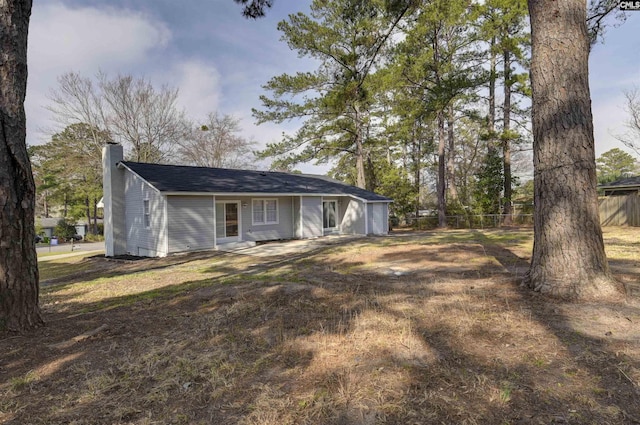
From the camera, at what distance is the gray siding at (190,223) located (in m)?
13.1

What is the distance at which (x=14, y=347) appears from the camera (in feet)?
11.5

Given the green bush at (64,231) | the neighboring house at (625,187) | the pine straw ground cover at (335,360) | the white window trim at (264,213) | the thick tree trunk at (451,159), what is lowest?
the pine straw ground cover at (335,360)

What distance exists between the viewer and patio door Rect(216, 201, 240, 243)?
1506cm

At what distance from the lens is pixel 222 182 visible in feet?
A: 51.9

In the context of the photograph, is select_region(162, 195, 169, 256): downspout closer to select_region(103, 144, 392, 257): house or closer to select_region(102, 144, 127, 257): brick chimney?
select_region(103, 144, 392, 257): house

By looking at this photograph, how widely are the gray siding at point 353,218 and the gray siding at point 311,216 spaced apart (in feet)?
7.11

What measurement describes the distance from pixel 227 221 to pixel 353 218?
7.67 metres

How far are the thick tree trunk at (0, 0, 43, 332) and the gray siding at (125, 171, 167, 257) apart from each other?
9187 millimetres

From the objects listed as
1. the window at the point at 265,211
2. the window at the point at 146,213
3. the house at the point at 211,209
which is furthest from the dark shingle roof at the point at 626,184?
the window at the point at 146,213

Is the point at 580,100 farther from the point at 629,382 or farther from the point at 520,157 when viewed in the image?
the point at 520,157

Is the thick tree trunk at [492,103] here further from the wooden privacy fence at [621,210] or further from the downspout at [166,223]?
the downspout at [166,223]

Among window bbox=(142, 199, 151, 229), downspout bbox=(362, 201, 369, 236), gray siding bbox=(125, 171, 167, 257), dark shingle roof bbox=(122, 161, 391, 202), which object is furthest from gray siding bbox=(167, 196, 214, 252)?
downspout bbox=(362, 201, 369, 236)

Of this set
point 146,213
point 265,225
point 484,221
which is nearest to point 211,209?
point 146,213

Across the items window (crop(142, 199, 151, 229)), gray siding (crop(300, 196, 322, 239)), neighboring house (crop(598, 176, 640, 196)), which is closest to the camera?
window (crop(142, 199, 151, 229))
